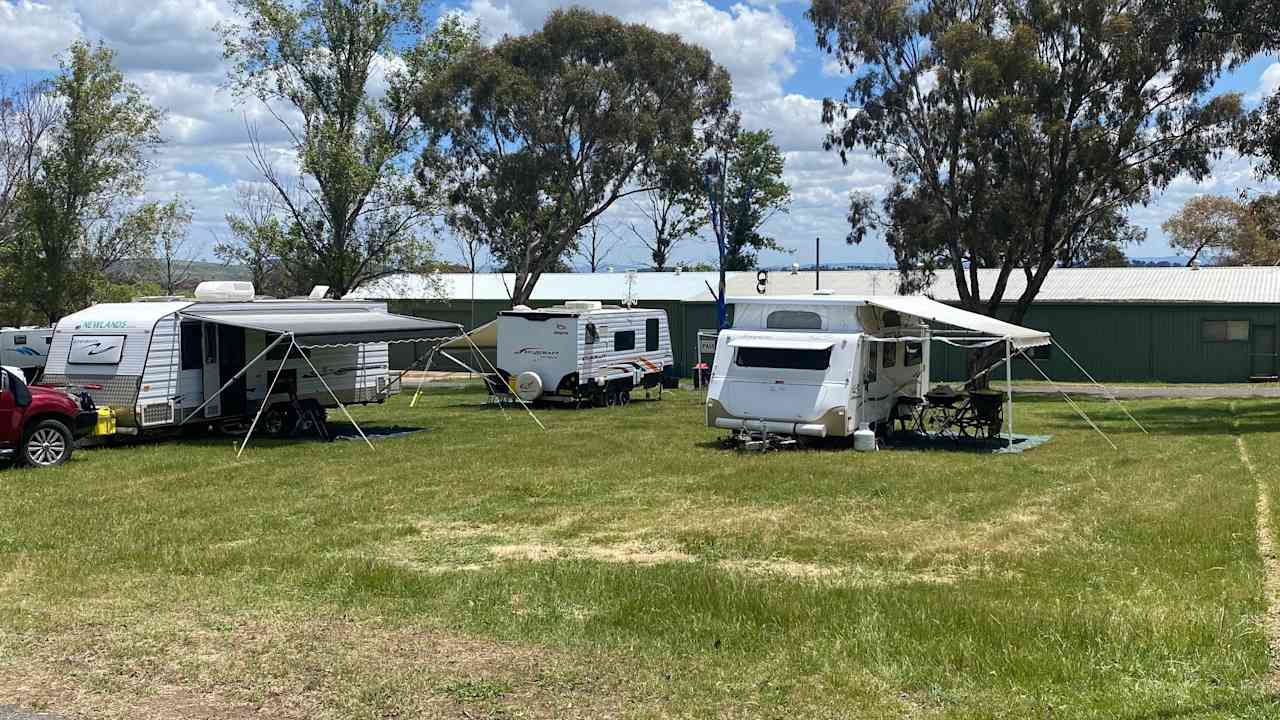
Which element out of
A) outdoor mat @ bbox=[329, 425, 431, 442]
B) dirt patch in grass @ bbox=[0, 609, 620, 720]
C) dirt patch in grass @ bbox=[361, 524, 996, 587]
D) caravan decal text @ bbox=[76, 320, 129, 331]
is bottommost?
dirt patch in grass @ bbox=[0, 609, 620, 720]

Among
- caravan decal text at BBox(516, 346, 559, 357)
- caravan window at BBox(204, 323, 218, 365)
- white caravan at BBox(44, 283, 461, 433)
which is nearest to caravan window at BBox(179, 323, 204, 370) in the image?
white caravan at BBox(44, 283, 461, 433)

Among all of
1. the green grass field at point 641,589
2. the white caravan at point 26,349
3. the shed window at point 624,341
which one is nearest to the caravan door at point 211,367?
the green grass field at point 641,589

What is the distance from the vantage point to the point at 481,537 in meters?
10.7

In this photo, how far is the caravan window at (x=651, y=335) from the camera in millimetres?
28016

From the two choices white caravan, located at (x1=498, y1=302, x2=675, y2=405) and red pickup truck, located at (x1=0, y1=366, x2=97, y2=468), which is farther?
white caravan, located at (x1=498, y1=302, x2=675, y2=405)

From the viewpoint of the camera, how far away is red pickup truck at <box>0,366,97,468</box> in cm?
1522

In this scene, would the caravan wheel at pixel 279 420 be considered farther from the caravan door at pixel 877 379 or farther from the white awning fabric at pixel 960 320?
the white awning fabric at pixel 960 320

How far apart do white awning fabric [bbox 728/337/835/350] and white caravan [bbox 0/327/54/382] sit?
19647 mm

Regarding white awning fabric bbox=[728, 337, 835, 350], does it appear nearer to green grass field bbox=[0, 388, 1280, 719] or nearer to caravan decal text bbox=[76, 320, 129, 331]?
green grass field bbox=[0, 388, 1280, 719]

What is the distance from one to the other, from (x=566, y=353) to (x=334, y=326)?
6678mm

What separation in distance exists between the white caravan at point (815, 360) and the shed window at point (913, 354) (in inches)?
24.1

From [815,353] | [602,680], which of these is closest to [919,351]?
[815,353]

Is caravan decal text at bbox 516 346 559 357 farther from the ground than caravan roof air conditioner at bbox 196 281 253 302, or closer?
closer

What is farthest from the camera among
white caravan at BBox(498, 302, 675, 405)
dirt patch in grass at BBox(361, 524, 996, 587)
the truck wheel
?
white caravan at BBox(498, 302, 675, 405)
